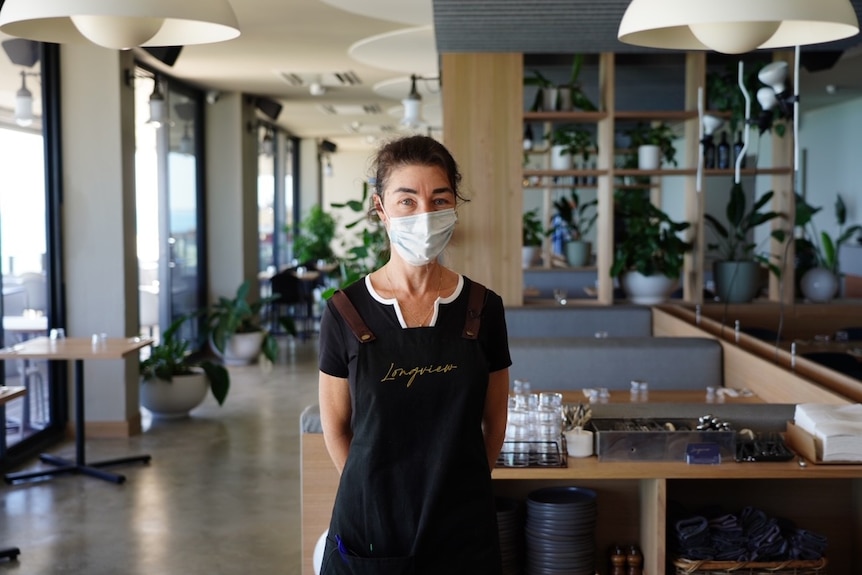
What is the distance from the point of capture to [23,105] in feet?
21.7

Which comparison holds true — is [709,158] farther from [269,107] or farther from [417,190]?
[269,107]

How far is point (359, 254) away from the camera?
7762mm

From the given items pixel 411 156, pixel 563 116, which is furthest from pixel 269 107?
pixel 411 156

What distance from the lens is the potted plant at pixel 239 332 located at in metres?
10.2

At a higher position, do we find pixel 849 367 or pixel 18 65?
pixel 18 65

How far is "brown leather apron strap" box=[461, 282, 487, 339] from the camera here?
2.05m

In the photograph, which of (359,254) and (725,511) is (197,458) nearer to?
(359,254)

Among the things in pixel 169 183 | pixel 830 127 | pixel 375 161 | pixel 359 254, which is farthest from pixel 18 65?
pixel 830 127

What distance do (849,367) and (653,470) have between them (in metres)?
2.57

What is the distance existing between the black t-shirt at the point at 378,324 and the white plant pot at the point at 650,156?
520cm

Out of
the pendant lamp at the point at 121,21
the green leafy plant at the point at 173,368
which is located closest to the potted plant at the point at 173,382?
the green leafy plant at the point at 173,368

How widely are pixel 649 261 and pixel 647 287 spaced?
20cm

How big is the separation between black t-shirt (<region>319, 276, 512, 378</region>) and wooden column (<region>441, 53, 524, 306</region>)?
4.68 m

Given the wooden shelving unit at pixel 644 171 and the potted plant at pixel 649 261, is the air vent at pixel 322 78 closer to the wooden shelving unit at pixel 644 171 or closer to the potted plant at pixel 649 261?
the wooden shelving unit at pixel 644 171
